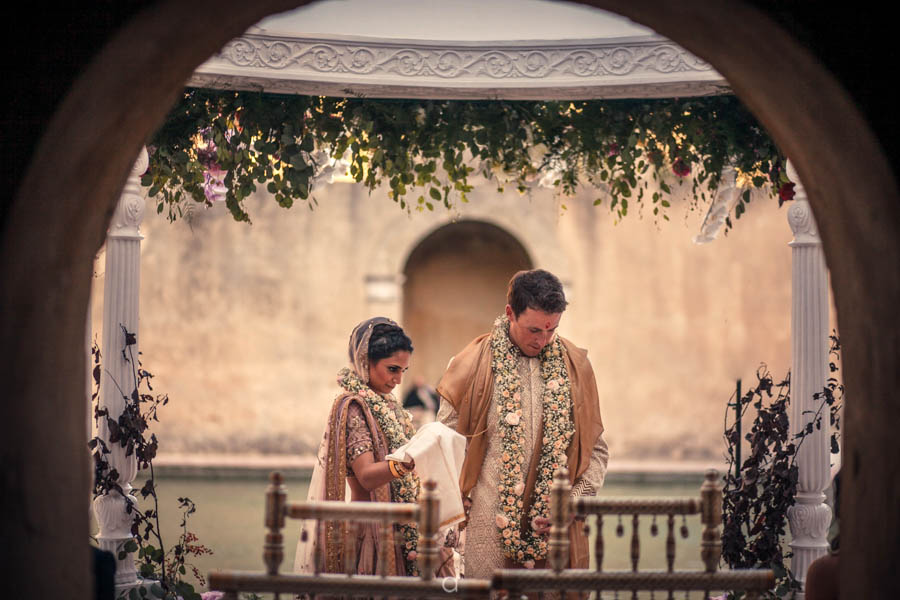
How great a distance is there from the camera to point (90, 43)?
2.50 m

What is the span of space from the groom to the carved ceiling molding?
3.97 ft

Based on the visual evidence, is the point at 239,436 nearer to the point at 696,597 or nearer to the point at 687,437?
the point at 687,437

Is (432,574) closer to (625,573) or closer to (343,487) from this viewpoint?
(625,573)

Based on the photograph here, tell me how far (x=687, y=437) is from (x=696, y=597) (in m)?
6.76

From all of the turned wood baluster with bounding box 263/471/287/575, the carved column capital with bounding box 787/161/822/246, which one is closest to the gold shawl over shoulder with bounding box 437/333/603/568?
the turned wood baluster with bounding box 263/471/287/575

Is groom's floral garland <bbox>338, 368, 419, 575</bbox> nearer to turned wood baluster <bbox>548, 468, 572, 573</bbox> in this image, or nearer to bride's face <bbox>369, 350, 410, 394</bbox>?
bride's face <bbox>369, 350, 410, 394</bbox>

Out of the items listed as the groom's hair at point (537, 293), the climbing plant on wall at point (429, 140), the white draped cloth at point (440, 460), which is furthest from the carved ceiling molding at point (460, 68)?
the white draped cloth at point (440, 460)

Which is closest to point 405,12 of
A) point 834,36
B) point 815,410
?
point 815,410

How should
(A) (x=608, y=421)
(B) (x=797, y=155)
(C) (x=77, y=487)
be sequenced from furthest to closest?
(A) (x=608, y=421)
(B) (x=797, y=155)
(C) (x=77, y=487)

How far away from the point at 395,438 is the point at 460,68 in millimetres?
1978

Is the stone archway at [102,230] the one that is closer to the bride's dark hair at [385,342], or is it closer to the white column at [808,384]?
the bride's dark hair at [385,342]

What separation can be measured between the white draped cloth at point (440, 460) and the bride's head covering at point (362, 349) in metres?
0.45

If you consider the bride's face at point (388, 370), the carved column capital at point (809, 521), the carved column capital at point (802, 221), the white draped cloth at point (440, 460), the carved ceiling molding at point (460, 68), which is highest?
the carved ceiling molding at point (460, 68)

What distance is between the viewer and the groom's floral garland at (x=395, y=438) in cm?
434
